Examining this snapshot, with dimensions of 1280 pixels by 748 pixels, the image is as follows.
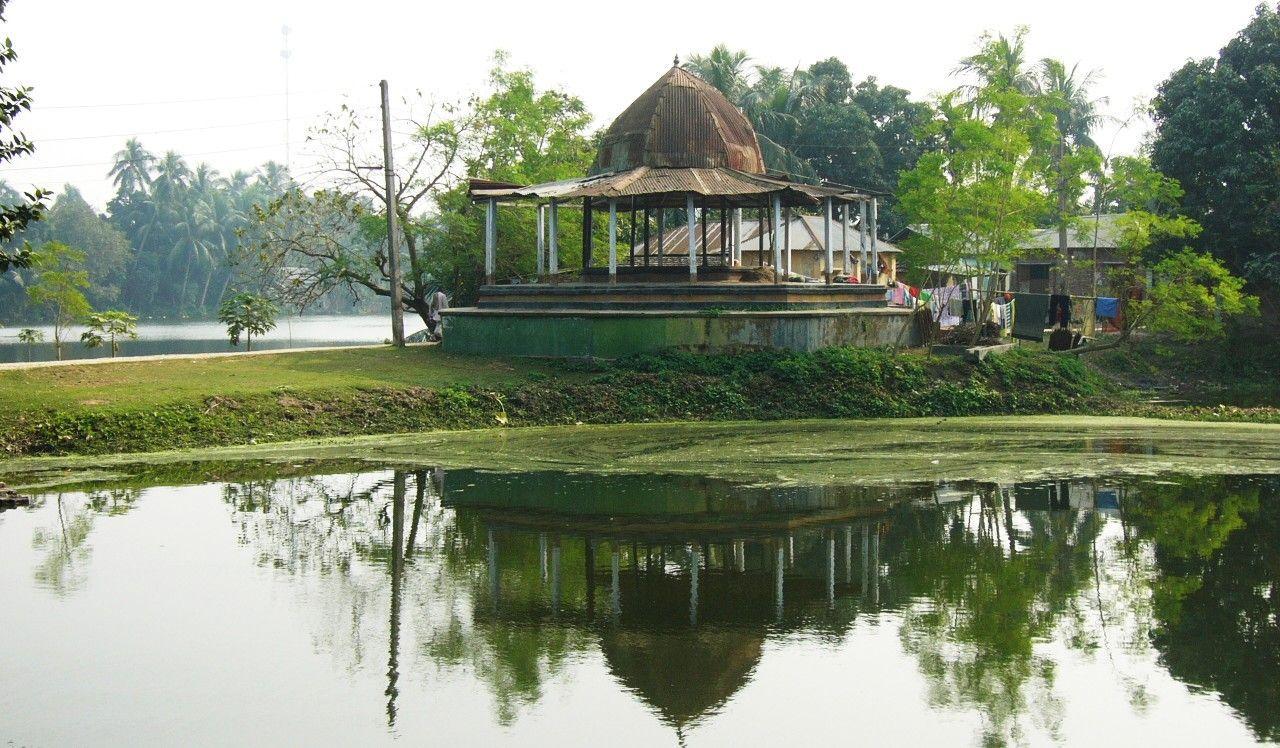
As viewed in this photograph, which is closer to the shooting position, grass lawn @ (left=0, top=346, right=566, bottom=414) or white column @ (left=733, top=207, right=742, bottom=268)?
grass lawn @ (left=0, top=346, right=566, bottom=414)

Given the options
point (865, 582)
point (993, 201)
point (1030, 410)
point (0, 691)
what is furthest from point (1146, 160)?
point (0, 691)

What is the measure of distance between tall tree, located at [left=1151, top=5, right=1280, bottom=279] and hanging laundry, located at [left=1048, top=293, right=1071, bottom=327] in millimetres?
4943

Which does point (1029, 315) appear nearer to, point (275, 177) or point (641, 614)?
point (641, 614)

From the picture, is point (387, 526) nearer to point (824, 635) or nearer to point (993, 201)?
point (824, 635)

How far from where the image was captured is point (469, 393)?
2305cm

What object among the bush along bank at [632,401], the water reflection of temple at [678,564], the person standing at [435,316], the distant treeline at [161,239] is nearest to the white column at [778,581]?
the water reflection of temple at [678,564]

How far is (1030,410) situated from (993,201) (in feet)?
25.0

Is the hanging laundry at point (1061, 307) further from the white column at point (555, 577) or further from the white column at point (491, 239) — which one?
the white column at point (555, 577)

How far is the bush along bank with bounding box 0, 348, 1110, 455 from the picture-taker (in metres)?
19.3

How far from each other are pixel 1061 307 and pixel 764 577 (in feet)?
87.3

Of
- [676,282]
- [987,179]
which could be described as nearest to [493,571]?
[676,282]

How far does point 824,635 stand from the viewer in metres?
10.1

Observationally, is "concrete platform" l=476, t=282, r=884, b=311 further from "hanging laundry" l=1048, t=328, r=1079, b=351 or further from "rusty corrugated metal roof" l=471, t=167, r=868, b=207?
"hanging laundry" l=1048, t=328, r=1079, b=351

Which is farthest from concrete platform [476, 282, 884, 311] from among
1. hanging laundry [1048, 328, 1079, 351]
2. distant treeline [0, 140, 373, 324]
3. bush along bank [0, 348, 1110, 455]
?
distant treeline [0, 140, 373, 324]
